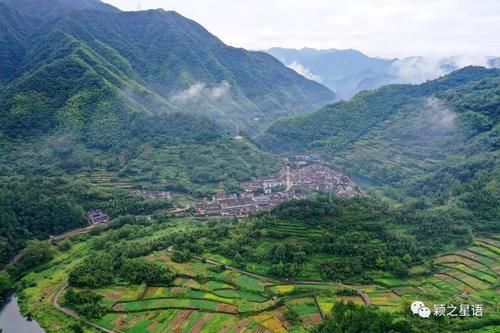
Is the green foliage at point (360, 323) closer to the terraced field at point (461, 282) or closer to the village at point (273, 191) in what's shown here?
the terraced field at point (461, 282)

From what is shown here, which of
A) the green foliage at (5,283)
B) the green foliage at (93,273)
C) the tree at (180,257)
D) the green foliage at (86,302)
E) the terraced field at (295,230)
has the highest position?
the terraced field at (295,230)

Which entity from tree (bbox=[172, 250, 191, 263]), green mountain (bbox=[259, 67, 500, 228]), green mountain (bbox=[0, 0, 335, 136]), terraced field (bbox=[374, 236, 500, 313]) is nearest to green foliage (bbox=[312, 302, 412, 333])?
terraced field (bbox=[374, 236, 500, 313])

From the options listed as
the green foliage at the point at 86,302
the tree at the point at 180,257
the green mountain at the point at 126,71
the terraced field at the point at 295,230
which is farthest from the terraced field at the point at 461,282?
the green mountain at the point at 126,71

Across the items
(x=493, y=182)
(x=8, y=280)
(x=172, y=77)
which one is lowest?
(x=8, y=280)

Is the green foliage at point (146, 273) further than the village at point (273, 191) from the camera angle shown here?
No

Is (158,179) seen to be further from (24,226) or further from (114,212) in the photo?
(24,226)

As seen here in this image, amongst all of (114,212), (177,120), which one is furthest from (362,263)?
(177,120)
